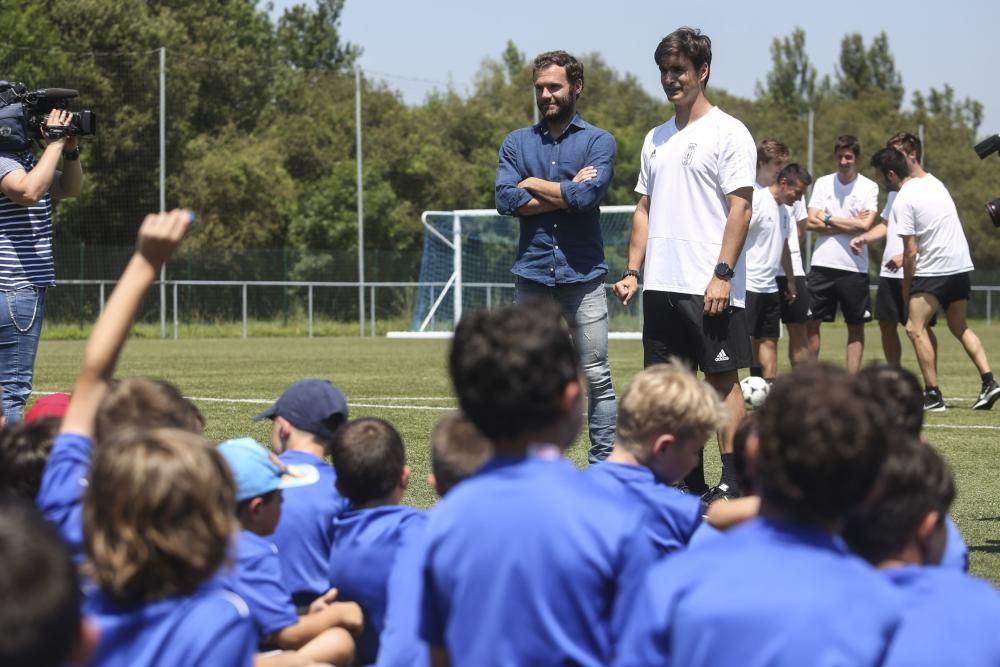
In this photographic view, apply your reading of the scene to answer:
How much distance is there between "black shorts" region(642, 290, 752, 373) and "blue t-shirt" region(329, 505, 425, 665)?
282 centimetres

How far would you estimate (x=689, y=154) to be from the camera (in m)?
6.55

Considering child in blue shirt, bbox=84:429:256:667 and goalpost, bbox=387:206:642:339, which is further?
goalpost, bbox=387:206:642:339

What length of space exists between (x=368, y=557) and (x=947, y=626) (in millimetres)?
1897

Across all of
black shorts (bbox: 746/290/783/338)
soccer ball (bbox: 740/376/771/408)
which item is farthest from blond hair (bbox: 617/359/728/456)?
black shorts (bbox: 746/290/783/338)

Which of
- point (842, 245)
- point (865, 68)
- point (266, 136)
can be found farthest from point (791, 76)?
point (842, 245)

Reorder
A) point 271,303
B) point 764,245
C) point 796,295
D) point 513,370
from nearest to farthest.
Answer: point 513,370, point 764,245, point 796,295, point 271,303

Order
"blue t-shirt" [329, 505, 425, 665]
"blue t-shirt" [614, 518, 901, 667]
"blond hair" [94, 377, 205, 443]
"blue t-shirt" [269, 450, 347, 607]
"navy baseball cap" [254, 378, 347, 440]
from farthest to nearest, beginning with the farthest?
1. "navy baseball cap" [254, 378, 347, 440]
2. "blue t-shirt" [269, 450, 347, 607]
3. "blue t-shirt" [329, 505, 425, 665]
4. "blond hair" [94, 377, 205, 443]
5. "blue t-shirt" [614, 518, 901, 667]

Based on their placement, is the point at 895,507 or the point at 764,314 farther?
A: the point at 764,314

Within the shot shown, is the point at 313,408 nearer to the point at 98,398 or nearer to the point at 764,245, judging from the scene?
the point at 98,398

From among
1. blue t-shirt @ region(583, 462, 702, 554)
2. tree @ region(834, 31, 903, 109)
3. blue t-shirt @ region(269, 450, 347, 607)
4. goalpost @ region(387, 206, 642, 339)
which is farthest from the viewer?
tree @ region(834, 31, 903, 109)

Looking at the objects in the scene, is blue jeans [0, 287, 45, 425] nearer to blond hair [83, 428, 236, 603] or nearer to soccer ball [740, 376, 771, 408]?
blond hair [83, 428, 236, 603]

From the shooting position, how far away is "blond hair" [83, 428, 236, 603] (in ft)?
7.62

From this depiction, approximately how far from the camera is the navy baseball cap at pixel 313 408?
4309 millimetres

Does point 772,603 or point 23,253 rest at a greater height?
point 23,253
